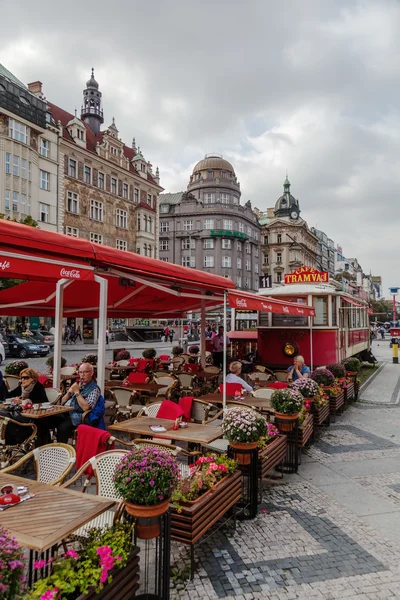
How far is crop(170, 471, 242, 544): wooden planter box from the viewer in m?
3.68

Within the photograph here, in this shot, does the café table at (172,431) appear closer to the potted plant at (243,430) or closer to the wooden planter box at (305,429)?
the potted plant at (243,430)

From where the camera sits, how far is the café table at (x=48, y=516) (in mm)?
2697

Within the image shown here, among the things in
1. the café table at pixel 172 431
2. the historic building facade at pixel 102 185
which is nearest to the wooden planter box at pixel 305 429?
the café table at pixel 172 431

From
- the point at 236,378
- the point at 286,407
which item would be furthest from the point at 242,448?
the point at 236,378

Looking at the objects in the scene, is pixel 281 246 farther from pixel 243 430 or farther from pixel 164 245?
pixel 243 430

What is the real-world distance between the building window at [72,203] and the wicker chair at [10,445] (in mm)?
36317

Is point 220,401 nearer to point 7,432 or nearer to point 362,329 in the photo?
point 7,432

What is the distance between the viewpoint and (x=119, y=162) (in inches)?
1804

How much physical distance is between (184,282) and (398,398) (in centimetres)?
948

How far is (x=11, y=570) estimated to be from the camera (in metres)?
2.05

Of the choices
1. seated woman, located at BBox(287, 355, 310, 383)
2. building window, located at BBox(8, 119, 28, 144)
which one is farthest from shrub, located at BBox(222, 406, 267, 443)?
building window, located at BBox(8, 119, 28, 144)

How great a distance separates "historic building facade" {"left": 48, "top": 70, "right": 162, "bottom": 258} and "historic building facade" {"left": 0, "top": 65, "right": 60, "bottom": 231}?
45.0 inches

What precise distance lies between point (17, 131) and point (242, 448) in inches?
1425

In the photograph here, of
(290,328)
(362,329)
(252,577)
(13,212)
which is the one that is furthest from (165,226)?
(252,577)
